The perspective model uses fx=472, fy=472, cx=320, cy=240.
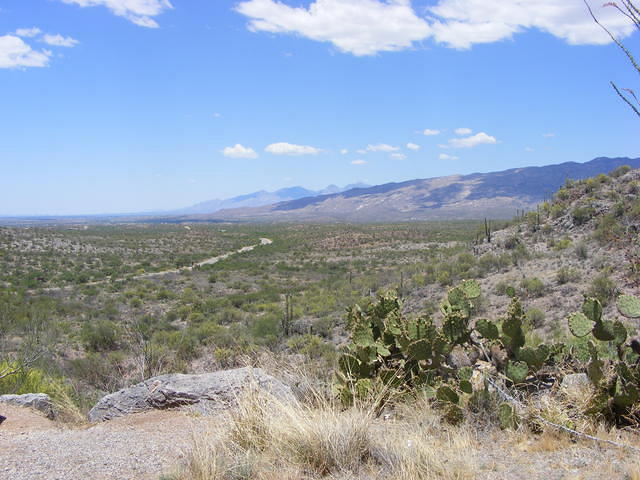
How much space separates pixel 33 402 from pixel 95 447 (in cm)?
274

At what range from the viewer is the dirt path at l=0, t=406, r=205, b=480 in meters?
4.04

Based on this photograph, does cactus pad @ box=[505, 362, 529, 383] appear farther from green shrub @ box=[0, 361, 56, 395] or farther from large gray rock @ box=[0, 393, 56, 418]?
green shrub @ box=[0, 361, 56, 395]

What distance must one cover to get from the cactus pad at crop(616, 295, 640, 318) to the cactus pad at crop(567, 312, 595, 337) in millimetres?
326

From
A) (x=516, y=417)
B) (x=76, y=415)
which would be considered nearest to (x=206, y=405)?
(x=76, y=415)

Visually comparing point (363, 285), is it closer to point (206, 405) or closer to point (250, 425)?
point (206, 405)

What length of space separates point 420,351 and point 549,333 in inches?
270

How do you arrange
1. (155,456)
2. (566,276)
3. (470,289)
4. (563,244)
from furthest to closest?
(563,244) < (566,276) < (470,289) < (155,456)

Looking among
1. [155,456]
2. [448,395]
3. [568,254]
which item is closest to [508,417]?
[448,395]

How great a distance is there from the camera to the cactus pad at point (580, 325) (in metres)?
4.93

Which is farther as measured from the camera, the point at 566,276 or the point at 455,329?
the point at 566,276

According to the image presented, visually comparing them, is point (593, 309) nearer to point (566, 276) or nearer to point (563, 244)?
point (566, 276)

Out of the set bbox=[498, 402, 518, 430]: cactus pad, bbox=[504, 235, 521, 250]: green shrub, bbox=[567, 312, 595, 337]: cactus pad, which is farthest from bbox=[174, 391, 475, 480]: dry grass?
bbox=[504, 235, 521, 250]: green shrub

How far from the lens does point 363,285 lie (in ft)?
82.1

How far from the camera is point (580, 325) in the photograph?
16.3 ft
